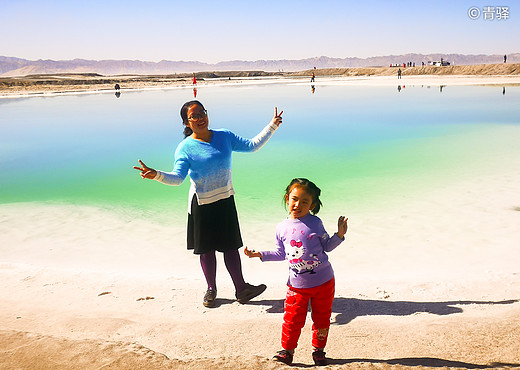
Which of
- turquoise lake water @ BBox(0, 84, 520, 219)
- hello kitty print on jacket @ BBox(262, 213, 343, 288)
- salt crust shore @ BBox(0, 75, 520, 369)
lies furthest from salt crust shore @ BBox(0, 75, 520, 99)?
hello kitty print on jacket @ BBox(262, 213, 343, 288)

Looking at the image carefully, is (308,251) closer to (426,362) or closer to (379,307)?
(426,362)

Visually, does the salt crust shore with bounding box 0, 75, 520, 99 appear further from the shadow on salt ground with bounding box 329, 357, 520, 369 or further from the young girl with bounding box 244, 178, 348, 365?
the young girl with bounding box 244, 178, 348, 365

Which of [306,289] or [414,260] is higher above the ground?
[306,289]

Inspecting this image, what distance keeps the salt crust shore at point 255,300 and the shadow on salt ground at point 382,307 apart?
0.7 inches

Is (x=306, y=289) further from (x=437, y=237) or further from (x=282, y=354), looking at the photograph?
(x=437, y=237)

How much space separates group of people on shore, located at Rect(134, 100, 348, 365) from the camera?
3150mm

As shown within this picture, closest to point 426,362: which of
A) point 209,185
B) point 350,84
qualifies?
point 209,185

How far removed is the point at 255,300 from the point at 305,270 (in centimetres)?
154

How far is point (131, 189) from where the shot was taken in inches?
435

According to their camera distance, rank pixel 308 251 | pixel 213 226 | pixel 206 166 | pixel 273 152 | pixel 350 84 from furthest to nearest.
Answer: pixel 350 84 < pixel 273 152 < pixel 213 226 < pixel 206 166 < pixel 308 251

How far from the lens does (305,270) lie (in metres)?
3.16

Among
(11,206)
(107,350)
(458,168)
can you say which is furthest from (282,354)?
(458,168)

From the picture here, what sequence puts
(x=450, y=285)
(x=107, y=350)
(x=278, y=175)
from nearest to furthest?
(x=107, y=350)
(x=450, y=285)
(x=278, y=175)

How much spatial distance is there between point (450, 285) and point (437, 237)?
6.74 feet
